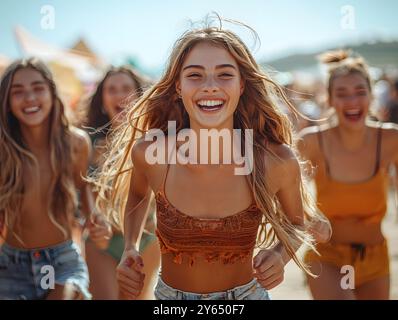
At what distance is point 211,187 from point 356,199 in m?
1.44

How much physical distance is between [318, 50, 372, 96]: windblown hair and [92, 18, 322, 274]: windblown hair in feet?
4.64

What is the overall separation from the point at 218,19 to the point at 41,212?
1562 millimetres

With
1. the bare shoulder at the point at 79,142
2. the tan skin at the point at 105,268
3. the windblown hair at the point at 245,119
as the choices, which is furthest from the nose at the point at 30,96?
the windblown hair at the point at 245,119

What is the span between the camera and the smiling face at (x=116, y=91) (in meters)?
4.95

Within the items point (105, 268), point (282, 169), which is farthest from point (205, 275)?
point (105, 268)

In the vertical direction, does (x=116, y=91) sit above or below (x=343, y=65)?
below

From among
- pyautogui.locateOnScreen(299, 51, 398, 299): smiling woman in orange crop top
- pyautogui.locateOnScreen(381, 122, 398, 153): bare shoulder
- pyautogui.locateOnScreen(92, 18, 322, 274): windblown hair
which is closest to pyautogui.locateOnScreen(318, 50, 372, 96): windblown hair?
pyautogui.locateOnScreen(299, 51, 398, 299): smiling woman in orange crop top

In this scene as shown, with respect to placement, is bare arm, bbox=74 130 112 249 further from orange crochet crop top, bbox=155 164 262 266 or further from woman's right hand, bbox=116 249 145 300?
orange crochet crop top, bbox=155 164 262 266

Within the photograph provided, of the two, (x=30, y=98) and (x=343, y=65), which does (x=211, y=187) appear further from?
(x=343, y=65)

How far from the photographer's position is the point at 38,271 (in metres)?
3.42

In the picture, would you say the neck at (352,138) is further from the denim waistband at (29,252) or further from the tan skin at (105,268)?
the denim waistband at (29,252)

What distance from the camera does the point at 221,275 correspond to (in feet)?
8.50
